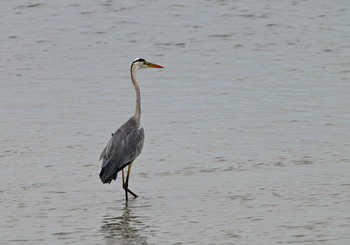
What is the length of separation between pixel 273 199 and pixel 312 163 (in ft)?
5.25

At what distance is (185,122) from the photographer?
14.3 m

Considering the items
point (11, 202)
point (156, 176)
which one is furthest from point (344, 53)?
point (11, 202)

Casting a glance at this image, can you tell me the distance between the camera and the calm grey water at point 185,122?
9.72 metres

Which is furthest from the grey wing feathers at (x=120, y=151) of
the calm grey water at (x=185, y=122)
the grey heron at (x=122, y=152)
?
the calm grey water at (x=185, y=122)

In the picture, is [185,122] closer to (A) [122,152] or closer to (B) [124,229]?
(A) [122,152]

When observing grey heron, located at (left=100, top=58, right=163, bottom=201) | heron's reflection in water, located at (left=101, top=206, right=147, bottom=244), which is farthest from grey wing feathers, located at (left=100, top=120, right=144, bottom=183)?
heron's reflection in water, located at (left=101, top=206, right=147, bottom=244)

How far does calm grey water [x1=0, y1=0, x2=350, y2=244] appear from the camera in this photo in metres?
9.72

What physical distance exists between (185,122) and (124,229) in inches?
192

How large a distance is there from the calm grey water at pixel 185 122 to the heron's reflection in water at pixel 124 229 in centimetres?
2

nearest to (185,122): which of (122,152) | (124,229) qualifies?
(122,152)

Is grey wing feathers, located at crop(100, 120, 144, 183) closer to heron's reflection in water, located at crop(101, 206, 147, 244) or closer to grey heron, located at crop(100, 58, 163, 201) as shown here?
grey heron, located at crop(100, 58, 163, 201)

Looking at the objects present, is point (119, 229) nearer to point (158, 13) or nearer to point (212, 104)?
point (212, 104)

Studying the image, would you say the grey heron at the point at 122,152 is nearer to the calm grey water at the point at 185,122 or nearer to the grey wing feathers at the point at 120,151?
the grey wing feathers at the point at 120,151

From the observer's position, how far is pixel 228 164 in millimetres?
11953
